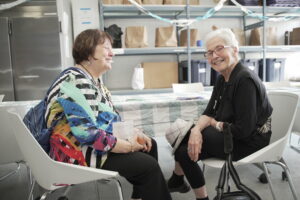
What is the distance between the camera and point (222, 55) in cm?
140

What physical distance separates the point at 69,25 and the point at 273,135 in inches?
115

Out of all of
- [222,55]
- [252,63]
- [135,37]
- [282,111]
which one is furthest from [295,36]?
[222,55]

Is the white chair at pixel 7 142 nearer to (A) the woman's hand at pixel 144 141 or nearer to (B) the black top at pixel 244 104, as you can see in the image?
(A) the woman's hand at pixel 144 141

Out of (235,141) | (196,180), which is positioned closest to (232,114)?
(235,141)

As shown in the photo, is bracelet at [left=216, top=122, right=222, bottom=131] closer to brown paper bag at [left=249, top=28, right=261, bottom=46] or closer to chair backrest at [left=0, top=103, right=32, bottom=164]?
chair backrest at [left=0, top=103, right=32, bottom=164]

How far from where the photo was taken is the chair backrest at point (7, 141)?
1418 millimetres

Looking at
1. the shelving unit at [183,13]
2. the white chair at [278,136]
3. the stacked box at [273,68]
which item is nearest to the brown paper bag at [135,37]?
the shelving unit at [183,13]

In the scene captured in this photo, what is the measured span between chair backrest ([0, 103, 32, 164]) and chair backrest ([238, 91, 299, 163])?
123cm

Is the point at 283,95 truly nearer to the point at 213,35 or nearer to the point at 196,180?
the point at 213,35

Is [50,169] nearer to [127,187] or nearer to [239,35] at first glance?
[127,187]

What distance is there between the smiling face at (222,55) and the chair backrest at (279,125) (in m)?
0.33

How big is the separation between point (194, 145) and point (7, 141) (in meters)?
1.05

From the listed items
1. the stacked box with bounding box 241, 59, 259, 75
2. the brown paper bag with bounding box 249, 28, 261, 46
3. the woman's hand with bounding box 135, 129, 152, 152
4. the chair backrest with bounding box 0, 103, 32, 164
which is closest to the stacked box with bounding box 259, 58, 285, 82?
the stacked box with bounding box 241, 59, 259, 75

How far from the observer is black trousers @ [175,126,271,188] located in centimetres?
130
